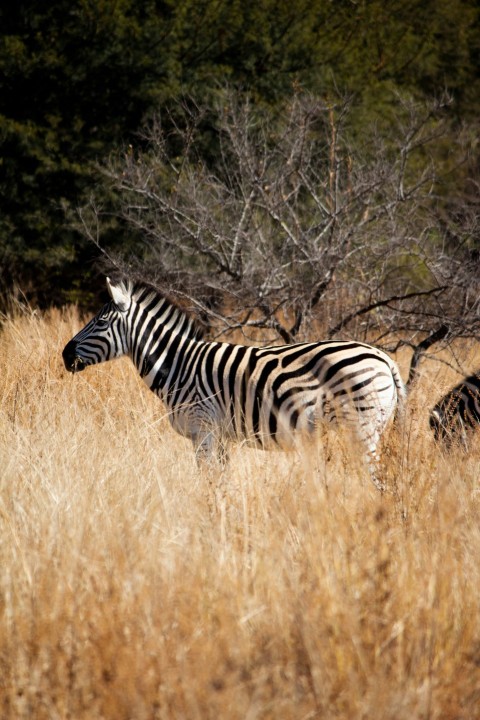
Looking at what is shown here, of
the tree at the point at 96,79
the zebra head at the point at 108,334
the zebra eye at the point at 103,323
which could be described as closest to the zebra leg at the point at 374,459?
the zebra head at the point at 108,334

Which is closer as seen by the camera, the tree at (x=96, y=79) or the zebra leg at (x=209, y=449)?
the zebra leg at (x=209, y=449)

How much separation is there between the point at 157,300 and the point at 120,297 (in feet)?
0.88

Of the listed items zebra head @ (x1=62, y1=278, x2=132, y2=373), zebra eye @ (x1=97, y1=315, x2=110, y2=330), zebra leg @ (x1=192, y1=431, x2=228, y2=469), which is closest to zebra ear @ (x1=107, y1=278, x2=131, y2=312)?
zebra head @ (x1=62, y1=278, x2=132, y2=373)

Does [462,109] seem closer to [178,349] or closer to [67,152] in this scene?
[67,152]

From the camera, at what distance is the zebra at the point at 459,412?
5125 millimetres

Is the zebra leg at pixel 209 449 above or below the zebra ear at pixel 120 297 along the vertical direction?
below

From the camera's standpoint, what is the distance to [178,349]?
568 centimetres

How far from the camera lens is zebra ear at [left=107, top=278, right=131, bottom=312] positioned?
567 centimetres

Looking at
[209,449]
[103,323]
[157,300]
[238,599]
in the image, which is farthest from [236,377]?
[238,599]

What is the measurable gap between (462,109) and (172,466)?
16384mm

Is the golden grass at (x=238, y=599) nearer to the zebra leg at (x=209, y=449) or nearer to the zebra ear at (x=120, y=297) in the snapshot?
the zebra leg at (x=209, y=449)

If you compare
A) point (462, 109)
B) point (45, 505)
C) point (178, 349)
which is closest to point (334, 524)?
point (45, 505)

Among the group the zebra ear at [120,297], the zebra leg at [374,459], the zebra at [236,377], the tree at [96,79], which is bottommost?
the zebra leg at [374,459]

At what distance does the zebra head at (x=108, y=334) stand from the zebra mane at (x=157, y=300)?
0.04m
